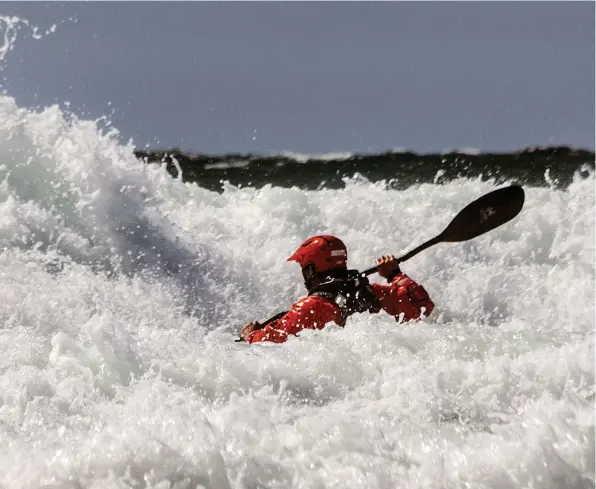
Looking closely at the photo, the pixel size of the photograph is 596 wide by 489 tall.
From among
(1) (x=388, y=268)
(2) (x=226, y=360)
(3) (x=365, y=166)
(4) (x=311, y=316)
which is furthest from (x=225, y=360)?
(3) (x=365, y=166)

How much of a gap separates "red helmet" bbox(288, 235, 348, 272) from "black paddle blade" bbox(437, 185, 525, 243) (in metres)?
1.30

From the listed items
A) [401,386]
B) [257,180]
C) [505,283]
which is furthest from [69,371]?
[257,180]

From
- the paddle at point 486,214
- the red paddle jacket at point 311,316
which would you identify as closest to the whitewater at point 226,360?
the red paddle jacket at point 311,316

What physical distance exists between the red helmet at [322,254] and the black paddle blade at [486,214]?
4.26 ft

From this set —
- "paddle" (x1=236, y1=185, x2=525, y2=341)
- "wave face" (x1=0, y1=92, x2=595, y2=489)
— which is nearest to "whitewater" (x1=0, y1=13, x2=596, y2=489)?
"wave face" (x1=0, y1=92, x2=595, y2=489)

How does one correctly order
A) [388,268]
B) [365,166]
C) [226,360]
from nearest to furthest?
[226,360], [388,268], [365,166]

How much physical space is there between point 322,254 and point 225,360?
1408mm

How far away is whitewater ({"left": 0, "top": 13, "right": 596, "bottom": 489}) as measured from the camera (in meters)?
4.12

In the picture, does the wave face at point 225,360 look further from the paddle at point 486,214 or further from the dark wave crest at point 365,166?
the dark wave crest at point 365,166

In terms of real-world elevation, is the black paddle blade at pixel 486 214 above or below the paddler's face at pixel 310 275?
above

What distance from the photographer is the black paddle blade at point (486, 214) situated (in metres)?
7.41

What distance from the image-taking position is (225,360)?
512 cm

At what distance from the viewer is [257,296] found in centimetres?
866

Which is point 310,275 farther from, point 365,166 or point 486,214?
point 365,166
